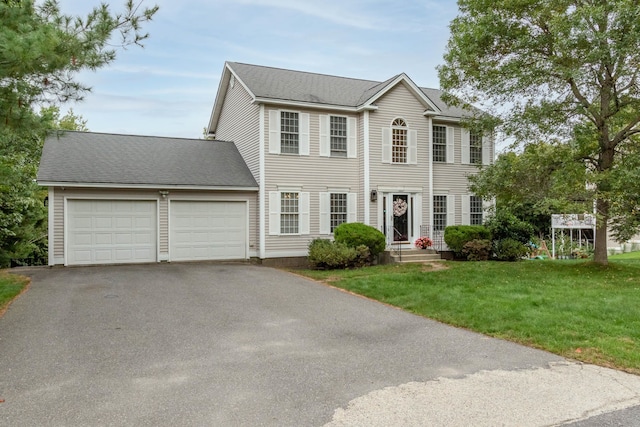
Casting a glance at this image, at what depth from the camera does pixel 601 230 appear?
12.5 meters

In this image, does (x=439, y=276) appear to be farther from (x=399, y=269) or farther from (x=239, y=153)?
(x=239, y=153)

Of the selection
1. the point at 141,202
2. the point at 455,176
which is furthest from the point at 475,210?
the point at 141,202

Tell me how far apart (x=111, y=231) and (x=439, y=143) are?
1215 cm

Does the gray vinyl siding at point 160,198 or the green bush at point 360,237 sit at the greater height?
the gray vinyl siding at point 160,198

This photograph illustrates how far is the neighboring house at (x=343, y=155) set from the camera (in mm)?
15281

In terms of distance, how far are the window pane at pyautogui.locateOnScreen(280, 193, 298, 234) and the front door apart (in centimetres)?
332

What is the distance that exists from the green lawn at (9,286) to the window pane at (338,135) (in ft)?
32.9

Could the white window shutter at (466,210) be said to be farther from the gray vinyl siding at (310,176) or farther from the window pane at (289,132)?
the window pane at (289,132)

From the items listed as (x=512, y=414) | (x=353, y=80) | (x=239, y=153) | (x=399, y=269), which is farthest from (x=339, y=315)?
(x=353, y=80)

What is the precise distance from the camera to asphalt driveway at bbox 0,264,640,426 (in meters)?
3.86

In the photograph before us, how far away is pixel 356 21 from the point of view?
15.6 m

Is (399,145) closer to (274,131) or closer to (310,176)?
(310,176)

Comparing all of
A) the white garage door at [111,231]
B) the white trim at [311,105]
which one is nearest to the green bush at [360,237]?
the white trim at [311,105]

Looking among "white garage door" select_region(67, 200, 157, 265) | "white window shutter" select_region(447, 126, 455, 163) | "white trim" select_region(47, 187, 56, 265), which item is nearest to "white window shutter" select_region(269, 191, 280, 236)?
"white garage door" select_region(67, 200, 157, 265)
